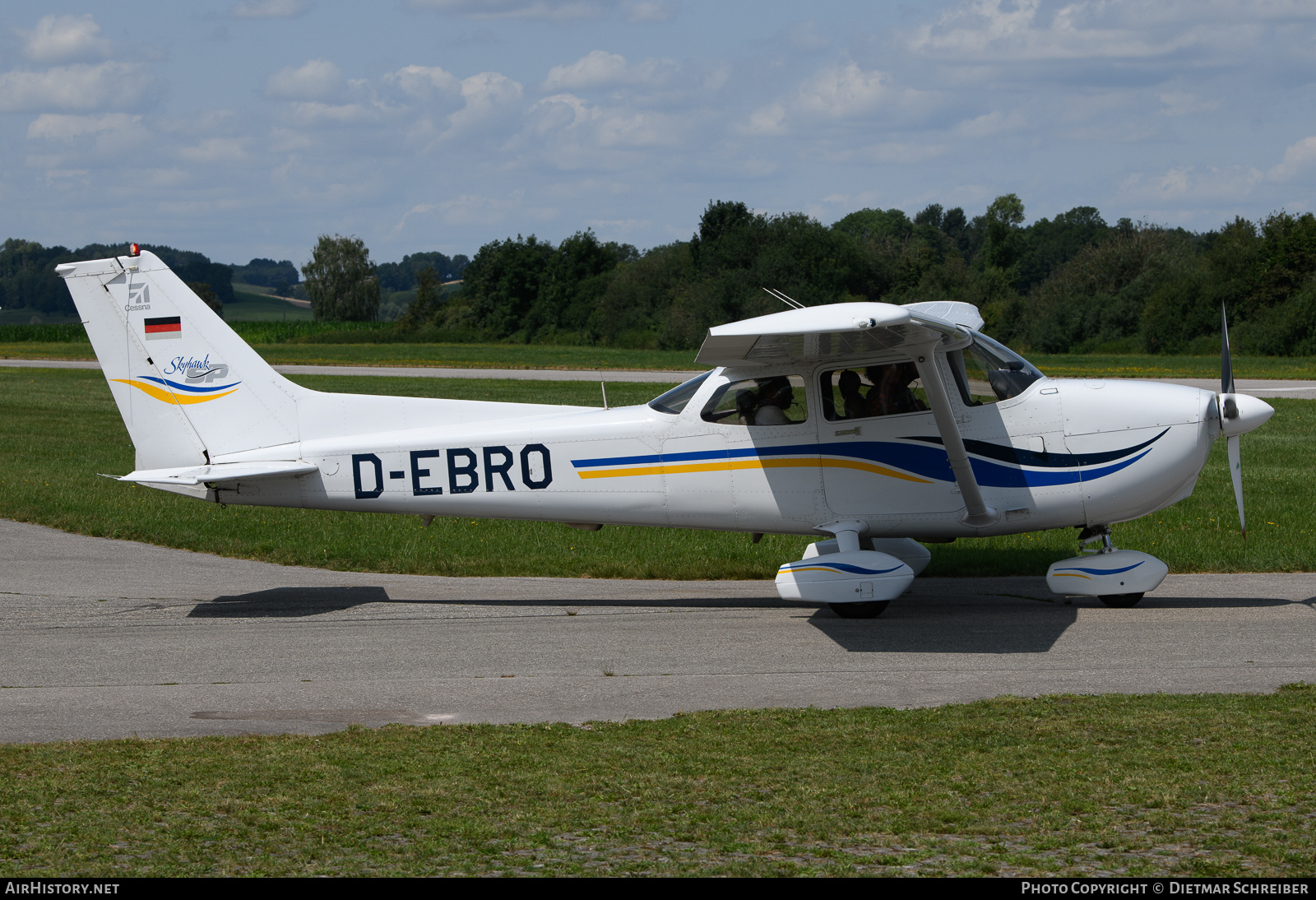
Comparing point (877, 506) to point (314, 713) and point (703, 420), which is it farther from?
point (314, 713)

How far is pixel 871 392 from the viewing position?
9555 millimetres

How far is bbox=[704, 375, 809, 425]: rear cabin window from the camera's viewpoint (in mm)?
9664

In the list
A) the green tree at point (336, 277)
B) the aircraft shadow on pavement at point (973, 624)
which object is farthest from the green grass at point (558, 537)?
the green tree at point (336, 277)

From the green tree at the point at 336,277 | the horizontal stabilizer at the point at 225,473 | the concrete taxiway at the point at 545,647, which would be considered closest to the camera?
the concrete taxiway at the point at 545,647

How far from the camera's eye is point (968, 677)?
24.9ft

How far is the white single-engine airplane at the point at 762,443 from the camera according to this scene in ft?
30.8

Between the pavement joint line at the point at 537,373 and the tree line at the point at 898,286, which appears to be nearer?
the pavement joint line at the point at 537,373

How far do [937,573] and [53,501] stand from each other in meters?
A: 11.6

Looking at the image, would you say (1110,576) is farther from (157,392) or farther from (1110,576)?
(157,392)

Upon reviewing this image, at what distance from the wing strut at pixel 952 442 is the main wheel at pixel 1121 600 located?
128cm

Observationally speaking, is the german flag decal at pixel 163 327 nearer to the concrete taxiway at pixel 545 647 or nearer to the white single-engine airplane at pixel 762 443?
the white single-engine airplane at pixel 762 443

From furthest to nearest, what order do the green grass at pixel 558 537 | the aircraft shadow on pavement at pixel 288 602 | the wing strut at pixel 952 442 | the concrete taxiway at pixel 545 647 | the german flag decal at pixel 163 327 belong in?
the green grass at pixel 558 537 < the german flag decal at pixel 163 327 < the aircraft shadow on pavement at pixel 288 602 < the wing strut at pixel 952 442 < the concrete taxiway at pixel 545 647

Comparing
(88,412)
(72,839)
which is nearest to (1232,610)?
(72,839)
